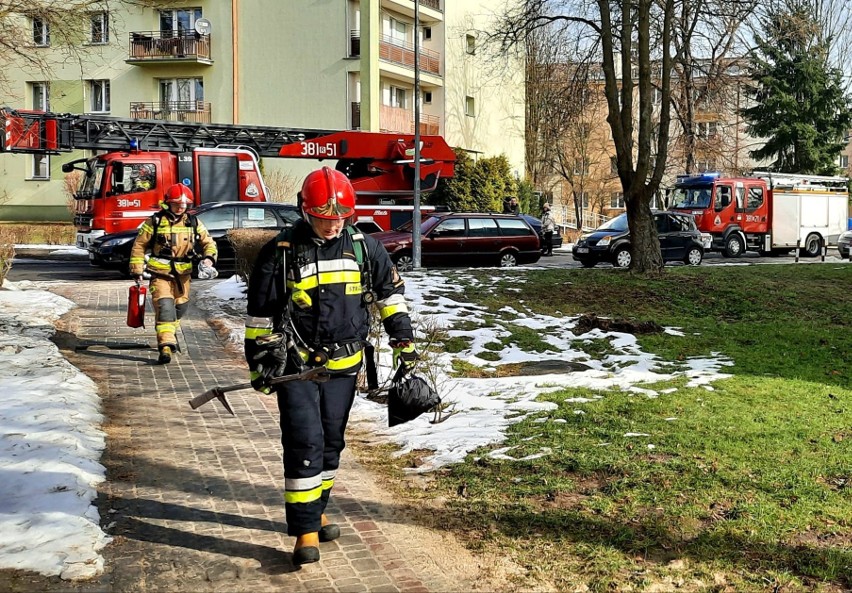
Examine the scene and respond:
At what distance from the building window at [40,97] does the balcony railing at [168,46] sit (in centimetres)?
471

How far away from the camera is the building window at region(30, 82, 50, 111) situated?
42.2 meters

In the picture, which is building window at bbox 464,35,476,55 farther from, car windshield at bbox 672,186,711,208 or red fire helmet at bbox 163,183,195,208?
red fire helmet at bbox 163,183,195,208

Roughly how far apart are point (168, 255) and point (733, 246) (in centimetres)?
2392

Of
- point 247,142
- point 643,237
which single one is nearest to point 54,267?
point 247,142

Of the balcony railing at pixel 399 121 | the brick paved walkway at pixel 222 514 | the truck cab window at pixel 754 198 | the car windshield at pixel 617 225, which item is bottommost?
the brick paved walkway at pixel 222 514

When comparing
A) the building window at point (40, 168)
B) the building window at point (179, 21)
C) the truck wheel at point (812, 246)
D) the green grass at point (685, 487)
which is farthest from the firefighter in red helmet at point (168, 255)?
the building window at point (40, 168)

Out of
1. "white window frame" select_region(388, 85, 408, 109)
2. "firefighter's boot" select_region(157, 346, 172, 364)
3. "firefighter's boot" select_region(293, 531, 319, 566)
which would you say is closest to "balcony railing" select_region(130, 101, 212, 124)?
"white window frame" select_region(388, 85, 408, 109)

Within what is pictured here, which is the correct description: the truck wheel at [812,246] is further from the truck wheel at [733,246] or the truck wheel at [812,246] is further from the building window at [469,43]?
the building window at [469,43]

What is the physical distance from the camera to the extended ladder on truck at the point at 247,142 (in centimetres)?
2228

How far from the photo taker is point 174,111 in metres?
41.0

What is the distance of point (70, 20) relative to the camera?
1372 cm

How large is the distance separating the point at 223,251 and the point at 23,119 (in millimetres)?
7199

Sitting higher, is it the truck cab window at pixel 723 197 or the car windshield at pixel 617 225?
the truck cab window at pixel 723 197

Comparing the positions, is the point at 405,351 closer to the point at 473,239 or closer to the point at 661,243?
the point at 473,239
